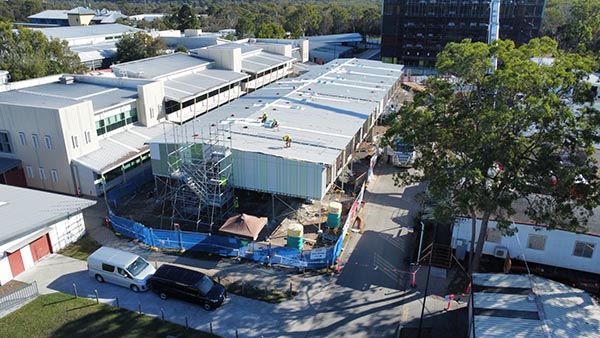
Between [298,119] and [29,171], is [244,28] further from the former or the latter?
[29,171]

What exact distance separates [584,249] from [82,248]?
2700cm

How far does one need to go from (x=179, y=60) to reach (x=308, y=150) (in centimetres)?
3130

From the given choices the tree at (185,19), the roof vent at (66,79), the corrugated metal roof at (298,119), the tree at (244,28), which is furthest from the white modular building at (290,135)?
the tree at (185,19)

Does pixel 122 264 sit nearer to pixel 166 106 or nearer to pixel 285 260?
pixel 285 260

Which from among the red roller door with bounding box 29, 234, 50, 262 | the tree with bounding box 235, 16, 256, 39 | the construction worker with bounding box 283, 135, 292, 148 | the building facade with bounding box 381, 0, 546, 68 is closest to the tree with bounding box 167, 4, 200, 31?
the tree with bounding box 235, 16, 256, 39

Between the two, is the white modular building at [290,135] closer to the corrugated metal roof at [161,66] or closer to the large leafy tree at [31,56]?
the corrugated metal roof at [161,66]

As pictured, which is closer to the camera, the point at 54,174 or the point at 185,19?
the point at 54,174

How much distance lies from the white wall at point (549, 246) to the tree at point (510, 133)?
4.06 meters

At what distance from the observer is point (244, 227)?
2327cm

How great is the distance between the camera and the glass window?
22.2m

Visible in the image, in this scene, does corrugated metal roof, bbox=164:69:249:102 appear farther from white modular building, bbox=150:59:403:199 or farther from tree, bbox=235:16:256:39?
tree, bbox=235:16:256:39

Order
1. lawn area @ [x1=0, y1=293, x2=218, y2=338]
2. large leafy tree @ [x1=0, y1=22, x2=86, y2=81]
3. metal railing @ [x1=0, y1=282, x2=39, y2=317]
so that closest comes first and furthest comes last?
1. lawn area @ [x1=0, y1=293, x2=218, y2=338]
2. metal railing @ [x1=0, y1=282, x2=39, y2=317]
3. large leafy tree @ [x1=0, y1=22, x2=86, y2=81]

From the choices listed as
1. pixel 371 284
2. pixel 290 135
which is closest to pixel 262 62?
pixel 290 135

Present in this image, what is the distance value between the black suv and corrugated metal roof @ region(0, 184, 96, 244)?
691cm
